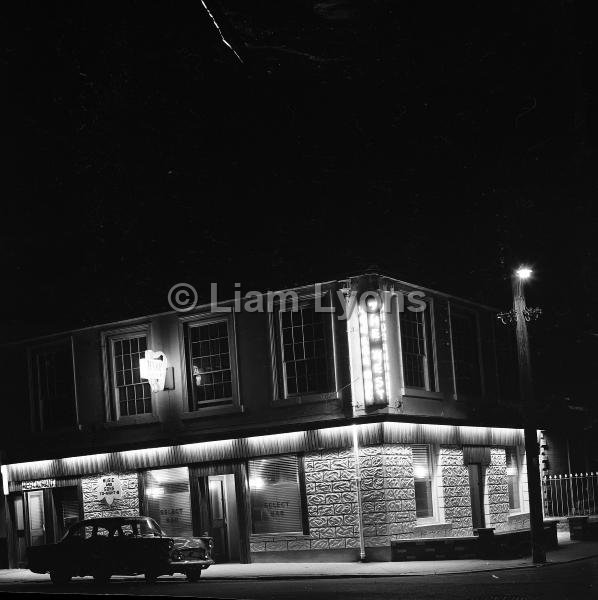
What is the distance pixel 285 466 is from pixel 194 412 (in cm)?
344

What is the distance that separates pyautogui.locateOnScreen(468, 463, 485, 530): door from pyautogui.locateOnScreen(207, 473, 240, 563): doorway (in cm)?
771

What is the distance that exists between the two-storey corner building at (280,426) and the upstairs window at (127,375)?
0.16 feet

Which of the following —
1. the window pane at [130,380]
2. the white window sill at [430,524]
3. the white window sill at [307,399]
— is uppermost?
the window pane at [130,380]

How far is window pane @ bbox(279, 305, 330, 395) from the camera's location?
27.3 meters

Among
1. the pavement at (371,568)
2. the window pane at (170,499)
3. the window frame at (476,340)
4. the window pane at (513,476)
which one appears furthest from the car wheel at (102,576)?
the window pane at (513,476)

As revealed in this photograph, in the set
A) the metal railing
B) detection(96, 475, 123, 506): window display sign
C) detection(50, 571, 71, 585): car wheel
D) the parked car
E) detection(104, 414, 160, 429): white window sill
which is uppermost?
detection(104, 414, 160, 429): white window sill

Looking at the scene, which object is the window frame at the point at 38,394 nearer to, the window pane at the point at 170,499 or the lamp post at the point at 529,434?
the window pane at the point at 170,499

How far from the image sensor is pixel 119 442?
101ft

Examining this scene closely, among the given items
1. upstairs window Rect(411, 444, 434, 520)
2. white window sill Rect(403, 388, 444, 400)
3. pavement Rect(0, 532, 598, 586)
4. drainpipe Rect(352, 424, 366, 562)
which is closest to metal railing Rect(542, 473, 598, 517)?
pavement Rect(0, 532, 598, 586)

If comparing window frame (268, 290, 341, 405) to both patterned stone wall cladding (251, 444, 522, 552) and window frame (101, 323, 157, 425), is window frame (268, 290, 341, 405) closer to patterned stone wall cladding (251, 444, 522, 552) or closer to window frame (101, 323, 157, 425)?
patterned stone wall cladding (251, 444, 522, 552)

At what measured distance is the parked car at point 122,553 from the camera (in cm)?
2400

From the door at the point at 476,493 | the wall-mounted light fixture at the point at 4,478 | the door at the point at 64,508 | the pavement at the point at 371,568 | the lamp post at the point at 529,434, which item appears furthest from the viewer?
the wall-mounted light fixture at the point at 4,478

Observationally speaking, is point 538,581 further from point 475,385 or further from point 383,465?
point 475,385

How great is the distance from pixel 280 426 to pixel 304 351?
2228mm
